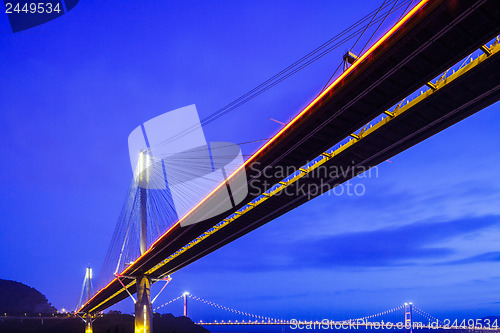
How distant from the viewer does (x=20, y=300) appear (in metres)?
142

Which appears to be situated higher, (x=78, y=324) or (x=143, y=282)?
(x=143, y=282)

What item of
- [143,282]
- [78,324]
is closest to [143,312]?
[143,282]

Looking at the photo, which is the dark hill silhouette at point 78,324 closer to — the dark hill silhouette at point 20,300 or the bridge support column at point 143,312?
the dark hill silhouette at point 20,300

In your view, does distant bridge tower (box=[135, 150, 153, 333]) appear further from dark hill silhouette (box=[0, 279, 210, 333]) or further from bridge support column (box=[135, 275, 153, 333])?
dark hill silhouette (box=[0, 279, 210, 333])

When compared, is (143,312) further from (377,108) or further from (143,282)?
(377,108)

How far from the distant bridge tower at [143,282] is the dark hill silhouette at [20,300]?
370 feet

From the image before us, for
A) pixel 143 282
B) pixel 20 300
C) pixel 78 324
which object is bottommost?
pixel 78 324

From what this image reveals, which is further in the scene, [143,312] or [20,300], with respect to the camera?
[20,300]

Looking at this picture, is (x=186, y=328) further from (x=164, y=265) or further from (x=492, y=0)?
(x=492, y=0)

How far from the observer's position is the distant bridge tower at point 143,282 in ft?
143

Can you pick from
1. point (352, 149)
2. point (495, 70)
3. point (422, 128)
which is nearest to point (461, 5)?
point (495, 70)

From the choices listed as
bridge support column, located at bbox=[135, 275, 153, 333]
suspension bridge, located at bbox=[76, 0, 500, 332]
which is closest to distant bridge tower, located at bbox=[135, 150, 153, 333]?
bridge support column, located at bbox=[135, 275, 153, 333]

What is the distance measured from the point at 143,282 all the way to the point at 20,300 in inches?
4759

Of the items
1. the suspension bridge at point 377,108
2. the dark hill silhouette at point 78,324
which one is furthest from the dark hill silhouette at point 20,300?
the suspension bridge at point 377,108
